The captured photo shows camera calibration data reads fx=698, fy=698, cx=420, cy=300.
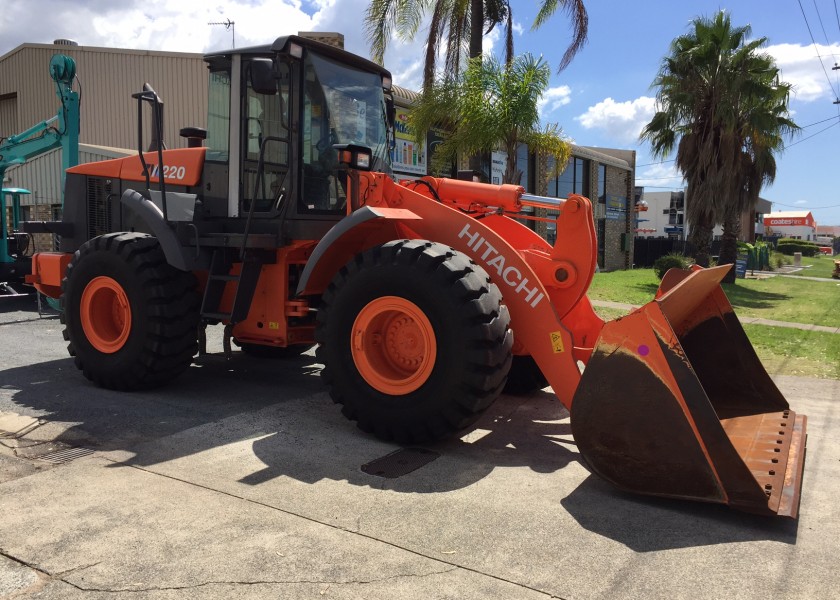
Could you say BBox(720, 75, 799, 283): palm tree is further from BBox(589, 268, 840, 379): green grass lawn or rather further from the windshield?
the windshield

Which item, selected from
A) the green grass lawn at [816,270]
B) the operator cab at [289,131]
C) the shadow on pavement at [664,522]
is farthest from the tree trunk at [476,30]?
Answer: the green grass lawn at [816,270]

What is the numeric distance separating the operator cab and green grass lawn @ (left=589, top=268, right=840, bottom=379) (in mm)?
5941

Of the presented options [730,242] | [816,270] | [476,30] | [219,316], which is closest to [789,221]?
[816,270]

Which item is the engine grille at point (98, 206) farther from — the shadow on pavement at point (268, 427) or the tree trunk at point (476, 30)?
the tree trunk at point (476, 30)

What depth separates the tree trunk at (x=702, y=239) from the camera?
21797 millimetres

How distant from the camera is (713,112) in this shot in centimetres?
2105

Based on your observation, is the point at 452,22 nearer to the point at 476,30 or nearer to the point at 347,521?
the point at 476,30

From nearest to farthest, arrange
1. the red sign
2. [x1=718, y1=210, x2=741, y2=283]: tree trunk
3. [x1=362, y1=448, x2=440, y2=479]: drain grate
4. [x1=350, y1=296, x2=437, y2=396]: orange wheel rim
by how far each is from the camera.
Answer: [x1=362, y1=448, x2=440, y2=479]: drain grate
[x1=350, y1=296, x2=437, y2=396]: orange wheel rim
[x1=718, y1=210, x2=741, y2=283]: tree trunk
the red sign

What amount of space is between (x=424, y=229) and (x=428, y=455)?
1688 mm

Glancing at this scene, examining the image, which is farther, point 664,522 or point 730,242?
point 730,242

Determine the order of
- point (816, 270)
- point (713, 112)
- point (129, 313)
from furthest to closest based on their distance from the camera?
point (816, 270), point (713, 112), point (129, 313)

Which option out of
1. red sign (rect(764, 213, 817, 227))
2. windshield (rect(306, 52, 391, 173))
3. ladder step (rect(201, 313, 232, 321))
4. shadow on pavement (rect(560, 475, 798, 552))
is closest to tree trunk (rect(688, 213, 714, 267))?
windshield (rect(306, 52, 391, 173))

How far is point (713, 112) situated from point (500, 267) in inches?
744

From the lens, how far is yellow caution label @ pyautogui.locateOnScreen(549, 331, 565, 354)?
4.74 metres
